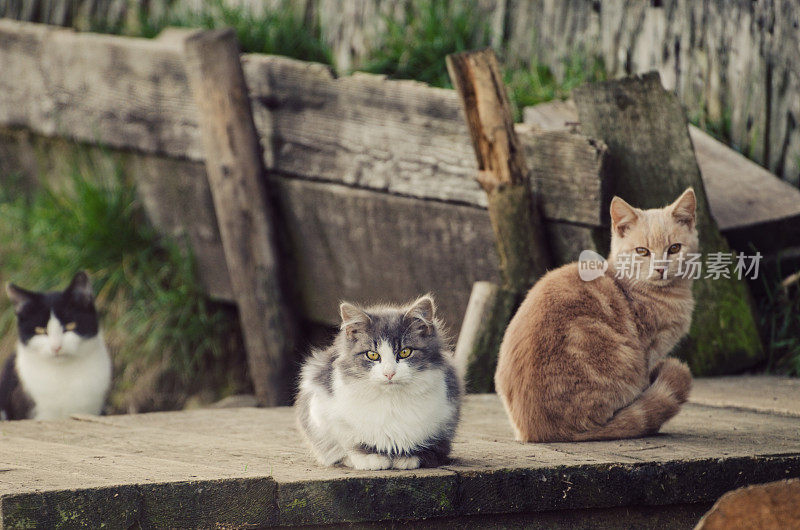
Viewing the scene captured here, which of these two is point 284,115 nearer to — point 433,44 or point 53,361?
point 433,44

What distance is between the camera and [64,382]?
4.13 m

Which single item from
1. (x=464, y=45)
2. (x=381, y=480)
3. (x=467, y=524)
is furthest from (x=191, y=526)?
(x=464, y=45)

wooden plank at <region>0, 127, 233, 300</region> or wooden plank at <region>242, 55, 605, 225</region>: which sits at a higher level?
wooden plank at <region>242, 55, 605, 225</region>

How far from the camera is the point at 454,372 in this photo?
102 inches

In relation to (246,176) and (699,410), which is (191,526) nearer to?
(699,410)

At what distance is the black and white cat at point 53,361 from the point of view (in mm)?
4086

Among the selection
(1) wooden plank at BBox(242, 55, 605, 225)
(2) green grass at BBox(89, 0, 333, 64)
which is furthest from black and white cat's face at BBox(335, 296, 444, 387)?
(2) green grass at BBox(89, 0, 333, 64)

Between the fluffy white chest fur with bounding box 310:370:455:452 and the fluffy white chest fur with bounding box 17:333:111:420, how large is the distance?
2.12 meters

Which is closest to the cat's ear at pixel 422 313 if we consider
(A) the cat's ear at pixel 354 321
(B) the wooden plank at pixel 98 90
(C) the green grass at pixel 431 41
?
(A) the cat's ear at pixel 354 321

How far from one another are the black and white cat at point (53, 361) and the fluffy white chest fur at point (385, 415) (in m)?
2.12

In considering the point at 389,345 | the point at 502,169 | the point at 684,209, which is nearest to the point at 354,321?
the point at 389,345

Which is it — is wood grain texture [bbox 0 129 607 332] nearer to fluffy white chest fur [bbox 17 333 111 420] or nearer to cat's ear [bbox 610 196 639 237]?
cat's ear [bbox 610 196 639 237]

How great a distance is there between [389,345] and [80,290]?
233 cm

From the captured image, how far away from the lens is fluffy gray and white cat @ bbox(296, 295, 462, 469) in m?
2.40
